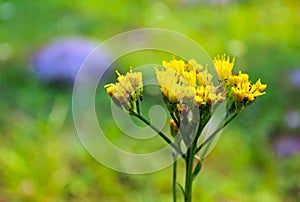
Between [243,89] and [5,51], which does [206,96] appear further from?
[5,51]

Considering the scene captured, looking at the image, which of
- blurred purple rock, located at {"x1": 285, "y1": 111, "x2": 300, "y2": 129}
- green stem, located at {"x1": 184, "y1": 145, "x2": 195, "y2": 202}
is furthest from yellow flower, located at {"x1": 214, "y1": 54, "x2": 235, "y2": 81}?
blurred purple rock, located at {"x1": 285, "y1": 111, "x2": 300, "y2": 129}

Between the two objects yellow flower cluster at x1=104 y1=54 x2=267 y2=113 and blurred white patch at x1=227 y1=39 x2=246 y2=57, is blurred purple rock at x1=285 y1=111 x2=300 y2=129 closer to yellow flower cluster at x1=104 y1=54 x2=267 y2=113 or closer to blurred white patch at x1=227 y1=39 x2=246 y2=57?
blurred white patch at x1=227 y1=39 x2=246 y2=57

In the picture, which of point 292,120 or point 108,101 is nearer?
point 292,120

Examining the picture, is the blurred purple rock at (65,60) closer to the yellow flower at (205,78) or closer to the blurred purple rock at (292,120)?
the blurred purple rock at (292,120)

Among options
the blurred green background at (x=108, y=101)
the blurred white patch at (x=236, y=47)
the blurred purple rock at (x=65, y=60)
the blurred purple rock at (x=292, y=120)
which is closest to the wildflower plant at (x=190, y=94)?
the blurred green background at (x=108, y=101)

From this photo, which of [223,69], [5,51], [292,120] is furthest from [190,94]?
[5,51]
